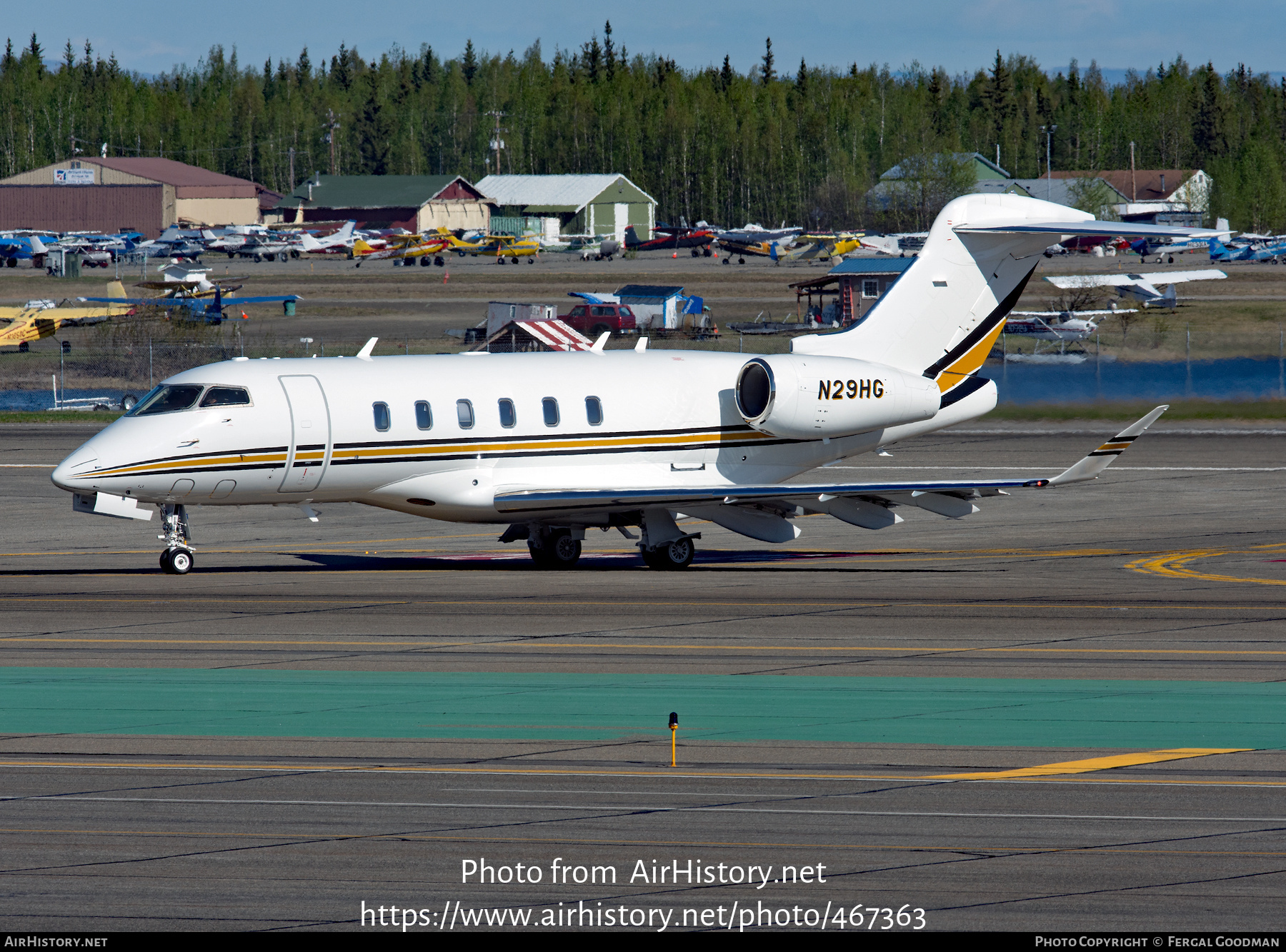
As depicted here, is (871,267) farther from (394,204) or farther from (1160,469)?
(394,204)

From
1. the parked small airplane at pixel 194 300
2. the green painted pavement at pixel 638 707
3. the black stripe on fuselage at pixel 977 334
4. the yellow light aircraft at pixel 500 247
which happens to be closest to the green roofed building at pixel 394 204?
the yellow light aircraft at pixel 500 247

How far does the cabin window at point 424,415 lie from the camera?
26016 mm

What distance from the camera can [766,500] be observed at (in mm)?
26062

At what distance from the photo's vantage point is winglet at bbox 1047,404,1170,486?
2388 cm

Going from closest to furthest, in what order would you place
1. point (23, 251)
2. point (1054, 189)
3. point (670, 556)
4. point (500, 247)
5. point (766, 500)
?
point (766, 500) → point (670, 556) → point (23, 251) → point (500, 247) → point (1054, 189)

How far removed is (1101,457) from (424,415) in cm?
1082

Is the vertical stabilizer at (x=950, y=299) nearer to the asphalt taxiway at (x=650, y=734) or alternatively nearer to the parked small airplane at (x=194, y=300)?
the asphalt taxiway at (x=650, y=734)

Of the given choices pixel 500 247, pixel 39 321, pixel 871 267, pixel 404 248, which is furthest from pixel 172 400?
pixel 404 248

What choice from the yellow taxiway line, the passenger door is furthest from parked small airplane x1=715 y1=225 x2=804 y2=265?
the yellow taxiway line

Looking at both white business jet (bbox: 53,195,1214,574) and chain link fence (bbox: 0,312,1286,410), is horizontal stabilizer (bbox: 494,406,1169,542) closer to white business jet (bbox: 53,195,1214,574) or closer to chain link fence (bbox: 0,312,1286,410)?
white business jet (bbox: 53,195,1214,574)

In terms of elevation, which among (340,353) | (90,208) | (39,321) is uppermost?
(90,208)

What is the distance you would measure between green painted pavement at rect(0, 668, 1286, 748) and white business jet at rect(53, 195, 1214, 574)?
6.79 m
